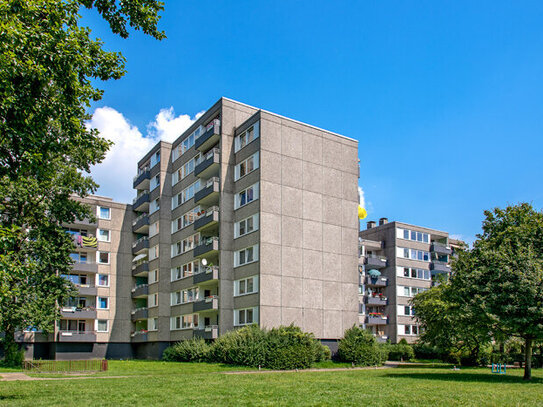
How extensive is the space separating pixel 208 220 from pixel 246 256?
227 inches

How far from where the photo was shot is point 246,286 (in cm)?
4603

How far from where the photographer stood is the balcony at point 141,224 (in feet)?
215

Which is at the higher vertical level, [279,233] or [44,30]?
[44,30]

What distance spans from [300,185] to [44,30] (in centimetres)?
3251

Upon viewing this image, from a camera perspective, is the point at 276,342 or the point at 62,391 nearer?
the point at 62,391

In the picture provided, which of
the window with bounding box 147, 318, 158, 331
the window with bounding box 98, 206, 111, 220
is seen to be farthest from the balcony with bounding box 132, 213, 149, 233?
the window with bounding box 147, 318, 158, 331

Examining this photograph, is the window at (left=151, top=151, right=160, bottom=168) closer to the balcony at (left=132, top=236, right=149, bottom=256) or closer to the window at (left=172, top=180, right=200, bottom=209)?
the window at (left=172, top=180, right=200, bottom=209)

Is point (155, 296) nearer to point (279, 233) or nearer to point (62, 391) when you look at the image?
point (279, 233)

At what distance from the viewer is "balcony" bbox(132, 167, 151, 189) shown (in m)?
66.6

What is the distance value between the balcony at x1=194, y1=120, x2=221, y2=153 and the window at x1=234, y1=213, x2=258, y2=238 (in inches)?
347

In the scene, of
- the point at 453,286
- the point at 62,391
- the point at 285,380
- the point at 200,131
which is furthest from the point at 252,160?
the point at 62,391

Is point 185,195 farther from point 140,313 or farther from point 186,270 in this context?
point 140,313

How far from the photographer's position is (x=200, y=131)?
184 ft

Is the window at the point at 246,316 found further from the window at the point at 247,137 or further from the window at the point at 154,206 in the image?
the window at the point at 154,206
